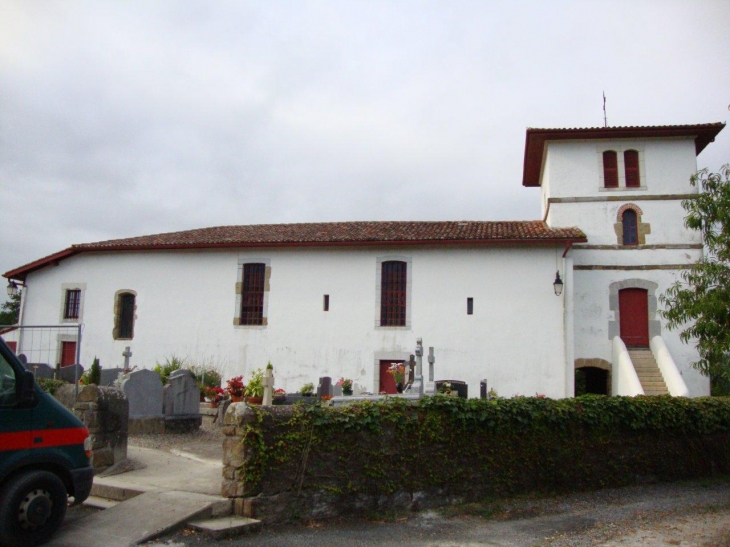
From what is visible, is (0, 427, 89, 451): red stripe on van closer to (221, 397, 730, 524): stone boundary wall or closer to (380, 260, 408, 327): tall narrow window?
(221, 397, 730, 524): stone boundary wall

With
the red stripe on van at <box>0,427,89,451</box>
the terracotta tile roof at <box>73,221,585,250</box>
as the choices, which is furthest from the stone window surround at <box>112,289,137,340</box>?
the red stripe on van at <box>0,427,89,451</box>

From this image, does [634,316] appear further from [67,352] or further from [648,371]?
[67,352]

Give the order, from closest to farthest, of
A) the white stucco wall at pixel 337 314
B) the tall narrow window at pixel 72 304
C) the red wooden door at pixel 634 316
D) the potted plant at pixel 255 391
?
the potted plant at pixel 255 391, the white stucco wall at pixel 337 314, the red wooden door at pixel 634 316, the tall narrow window at pixel 72 304

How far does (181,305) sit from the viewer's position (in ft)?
70.1

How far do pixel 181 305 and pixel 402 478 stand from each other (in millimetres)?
15193

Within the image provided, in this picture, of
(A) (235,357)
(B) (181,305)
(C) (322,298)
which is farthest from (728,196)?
(B) (181,305)

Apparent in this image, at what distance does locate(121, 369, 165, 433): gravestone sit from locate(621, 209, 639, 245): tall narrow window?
48.8ft

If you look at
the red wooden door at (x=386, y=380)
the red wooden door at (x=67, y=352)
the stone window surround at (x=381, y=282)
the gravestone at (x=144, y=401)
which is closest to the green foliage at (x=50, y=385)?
the gravestone at (x=144, y=401)

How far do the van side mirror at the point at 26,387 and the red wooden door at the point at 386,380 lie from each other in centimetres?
1368

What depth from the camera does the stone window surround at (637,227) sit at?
1994 cm

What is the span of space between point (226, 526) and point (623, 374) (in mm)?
14462

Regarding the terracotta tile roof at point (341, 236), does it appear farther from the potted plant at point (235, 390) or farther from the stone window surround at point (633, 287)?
the potted plant at point (235, 390)

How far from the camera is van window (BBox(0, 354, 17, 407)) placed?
613cm

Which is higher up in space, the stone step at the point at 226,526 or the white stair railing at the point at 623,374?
the white stair railing at the point at 623,374
